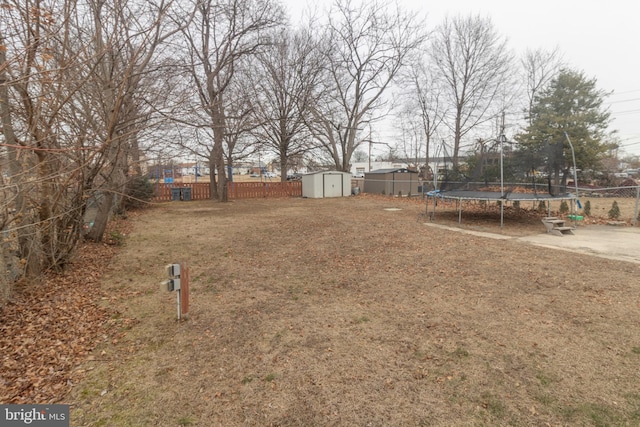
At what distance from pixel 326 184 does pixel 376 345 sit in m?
18.3

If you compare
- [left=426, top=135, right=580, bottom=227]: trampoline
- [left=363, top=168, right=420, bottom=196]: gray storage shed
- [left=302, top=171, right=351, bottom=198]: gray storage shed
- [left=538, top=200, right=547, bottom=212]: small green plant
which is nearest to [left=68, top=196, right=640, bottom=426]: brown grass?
[left=426, top=135, right=580, bottom=227]: trampoline

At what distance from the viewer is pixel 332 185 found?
2122 centimetres

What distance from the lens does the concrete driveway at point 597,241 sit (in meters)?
6.13

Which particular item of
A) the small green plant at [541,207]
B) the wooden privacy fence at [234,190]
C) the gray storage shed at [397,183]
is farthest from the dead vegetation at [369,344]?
the gray storage shed at [397,183]

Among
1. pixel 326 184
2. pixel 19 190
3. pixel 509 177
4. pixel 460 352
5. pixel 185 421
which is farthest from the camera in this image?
pixel 326 184

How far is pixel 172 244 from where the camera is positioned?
764 cm

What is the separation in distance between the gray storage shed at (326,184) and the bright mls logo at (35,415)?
61.4 feet

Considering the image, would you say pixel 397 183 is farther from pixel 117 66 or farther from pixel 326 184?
pixel 117 66

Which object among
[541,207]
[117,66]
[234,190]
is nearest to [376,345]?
[117,66]

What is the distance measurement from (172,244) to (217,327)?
192 inches

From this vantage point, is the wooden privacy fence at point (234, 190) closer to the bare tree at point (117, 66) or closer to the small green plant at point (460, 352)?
the bare tree at point (117, 66)

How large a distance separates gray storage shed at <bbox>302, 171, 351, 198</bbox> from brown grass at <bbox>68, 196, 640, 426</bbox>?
14.9m

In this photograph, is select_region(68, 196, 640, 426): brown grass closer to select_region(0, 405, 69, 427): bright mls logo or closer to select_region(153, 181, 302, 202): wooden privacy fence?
select_region(0, 405, 69, 427): bright mls logo

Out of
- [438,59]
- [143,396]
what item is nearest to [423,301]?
[143,396]
